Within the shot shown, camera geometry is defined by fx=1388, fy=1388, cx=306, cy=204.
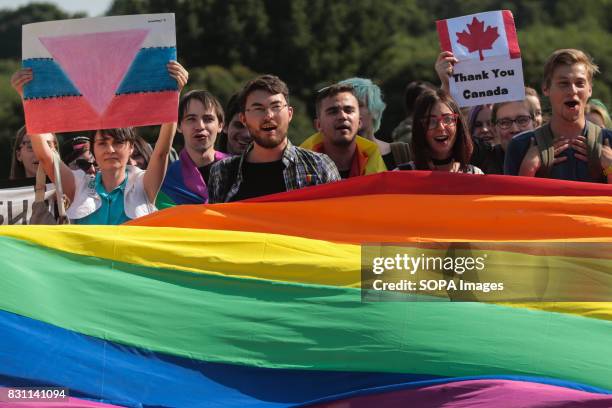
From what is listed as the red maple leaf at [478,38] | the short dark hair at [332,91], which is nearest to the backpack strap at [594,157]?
the red maple leaf at [478,38]

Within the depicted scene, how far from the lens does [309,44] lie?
5481 centimetres

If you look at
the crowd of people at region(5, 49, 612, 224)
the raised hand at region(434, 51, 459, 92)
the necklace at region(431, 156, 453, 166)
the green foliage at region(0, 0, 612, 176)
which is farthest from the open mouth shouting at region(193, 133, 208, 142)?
the green foliage at region(0, 0, 612, 176)

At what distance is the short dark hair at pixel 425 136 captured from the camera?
7.40m

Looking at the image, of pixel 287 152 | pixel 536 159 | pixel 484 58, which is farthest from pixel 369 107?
pixel 536 159

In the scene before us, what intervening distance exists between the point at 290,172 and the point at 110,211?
100 cm

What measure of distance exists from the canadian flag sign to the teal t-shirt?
6.66ft

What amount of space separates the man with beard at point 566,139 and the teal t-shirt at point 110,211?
2099mm

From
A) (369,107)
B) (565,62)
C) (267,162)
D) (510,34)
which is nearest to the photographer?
(267,162)

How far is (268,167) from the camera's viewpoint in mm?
7414

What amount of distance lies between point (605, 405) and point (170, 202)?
3140 mm

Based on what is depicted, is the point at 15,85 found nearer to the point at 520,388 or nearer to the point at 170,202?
the point at 170,202

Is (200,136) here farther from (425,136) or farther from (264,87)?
(425,136)

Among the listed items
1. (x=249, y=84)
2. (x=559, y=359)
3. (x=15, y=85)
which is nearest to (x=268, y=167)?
(x=249, y=84)

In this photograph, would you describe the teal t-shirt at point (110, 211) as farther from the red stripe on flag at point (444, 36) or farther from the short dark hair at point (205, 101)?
the red stripe on flag at point (444, 36)
